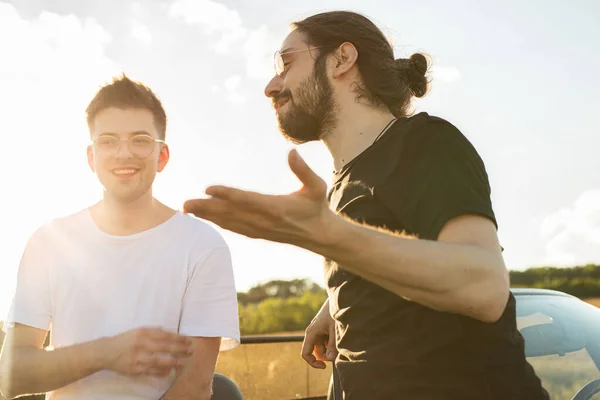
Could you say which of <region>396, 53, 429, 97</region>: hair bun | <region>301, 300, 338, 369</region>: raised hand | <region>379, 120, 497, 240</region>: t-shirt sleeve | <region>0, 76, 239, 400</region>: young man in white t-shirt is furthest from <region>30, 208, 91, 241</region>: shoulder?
<region>396, 53, 429, 97</region>: hair bun

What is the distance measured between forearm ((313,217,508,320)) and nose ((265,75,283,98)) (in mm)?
1325

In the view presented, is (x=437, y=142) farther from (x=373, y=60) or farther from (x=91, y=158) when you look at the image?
(x=91, y=158)

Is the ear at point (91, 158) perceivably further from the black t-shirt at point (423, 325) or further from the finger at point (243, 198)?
the finger at point (243, 198)

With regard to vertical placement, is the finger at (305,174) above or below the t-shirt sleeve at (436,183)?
below

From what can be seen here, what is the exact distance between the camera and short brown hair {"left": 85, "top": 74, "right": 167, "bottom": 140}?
261cm

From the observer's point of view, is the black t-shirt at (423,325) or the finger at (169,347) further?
the finger at (169,347)

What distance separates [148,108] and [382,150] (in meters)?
1.10

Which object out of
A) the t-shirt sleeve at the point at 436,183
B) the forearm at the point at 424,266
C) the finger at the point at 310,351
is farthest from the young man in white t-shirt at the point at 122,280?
the forearm at the point at 424,266

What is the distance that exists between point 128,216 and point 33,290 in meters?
0.47

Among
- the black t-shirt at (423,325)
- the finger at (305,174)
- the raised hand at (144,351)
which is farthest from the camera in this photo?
the raised hand at (144,351)

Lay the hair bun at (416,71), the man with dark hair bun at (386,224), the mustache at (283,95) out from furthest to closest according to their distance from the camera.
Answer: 1. the hair bun at (416,71)
2. the mustache at (283,95)
3. the man with dark hair bun at (386,224)

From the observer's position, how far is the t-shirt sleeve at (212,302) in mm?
2436

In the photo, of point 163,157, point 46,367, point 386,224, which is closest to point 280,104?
point 163,157

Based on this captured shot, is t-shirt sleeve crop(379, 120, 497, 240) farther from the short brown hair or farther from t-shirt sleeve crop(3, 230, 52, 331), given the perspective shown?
t-shirt sleeve crop(3, 230, 52, 331)
